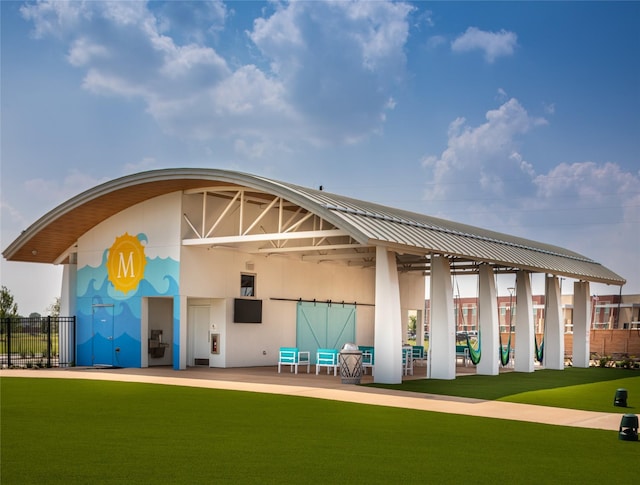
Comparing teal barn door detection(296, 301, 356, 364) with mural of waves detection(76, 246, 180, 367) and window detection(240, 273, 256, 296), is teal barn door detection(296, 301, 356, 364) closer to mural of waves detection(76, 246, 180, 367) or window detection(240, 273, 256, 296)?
window detection(240, 273, 256, 296)

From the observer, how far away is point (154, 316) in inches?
1091

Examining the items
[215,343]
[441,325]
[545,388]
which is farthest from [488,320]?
[215,343]

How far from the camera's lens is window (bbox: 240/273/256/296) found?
1079 inches

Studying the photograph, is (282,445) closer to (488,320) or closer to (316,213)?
(316,213)

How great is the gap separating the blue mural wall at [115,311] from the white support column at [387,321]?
7.67m

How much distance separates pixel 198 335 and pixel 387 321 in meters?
9.18

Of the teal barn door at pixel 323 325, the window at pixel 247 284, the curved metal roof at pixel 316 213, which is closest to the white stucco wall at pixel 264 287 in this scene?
the window at pixel 247 284

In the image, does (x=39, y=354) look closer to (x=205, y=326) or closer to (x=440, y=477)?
(x=205, y=326)

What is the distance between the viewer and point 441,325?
22.7 m

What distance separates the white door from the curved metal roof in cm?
430

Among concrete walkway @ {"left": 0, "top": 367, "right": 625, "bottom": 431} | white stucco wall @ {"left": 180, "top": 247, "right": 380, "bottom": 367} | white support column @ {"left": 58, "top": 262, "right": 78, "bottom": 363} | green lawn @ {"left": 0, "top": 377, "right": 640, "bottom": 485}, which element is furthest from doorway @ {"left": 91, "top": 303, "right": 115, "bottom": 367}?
green lawn @ {"left": 0, "top": 377, "right": 640, "bottom": 485}

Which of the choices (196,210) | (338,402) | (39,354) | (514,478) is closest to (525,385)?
(338,402)

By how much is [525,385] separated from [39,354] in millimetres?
20071

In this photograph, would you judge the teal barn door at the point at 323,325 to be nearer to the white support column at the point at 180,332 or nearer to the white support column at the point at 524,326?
the white support column at the point at 180,332
